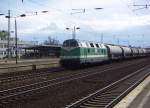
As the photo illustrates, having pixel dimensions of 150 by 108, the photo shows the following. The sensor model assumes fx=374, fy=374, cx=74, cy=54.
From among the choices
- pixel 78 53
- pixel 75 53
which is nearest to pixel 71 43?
pixel 75 53

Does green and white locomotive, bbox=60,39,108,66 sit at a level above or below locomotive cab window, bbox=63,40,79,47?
below

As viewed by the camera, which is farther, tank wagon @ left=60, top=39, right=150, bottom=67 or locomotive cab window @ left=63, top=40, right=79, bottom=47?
locomotive cab window @ left=63, top=40, right=79, bottom=47

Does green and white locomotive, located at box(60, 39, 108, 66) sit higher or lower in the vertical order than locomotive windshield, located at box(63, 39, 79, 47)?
lower

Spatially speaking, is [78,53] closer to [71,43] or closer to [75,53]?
[75,53]

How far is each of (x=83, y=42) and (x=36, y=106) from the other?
2547 centimetres

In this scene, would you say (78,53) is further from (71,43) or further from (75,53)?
(71,43)

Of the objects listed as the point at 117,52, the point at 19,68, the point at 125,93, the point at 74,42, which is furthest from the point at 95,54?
the point at 125,93

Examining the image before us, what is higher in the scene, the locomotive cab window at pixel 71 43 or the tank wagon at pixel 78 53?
the locomotive cab window at pixel 71 43

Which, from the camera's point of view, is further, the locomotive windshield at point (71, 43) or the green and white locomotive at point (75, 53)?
the locomotive windshield at point (71, 43)

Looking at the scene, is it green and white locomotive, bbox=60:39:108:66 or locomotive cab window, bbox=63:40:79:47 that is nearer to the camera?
green and white locomotive, bbox=60:39:108:66

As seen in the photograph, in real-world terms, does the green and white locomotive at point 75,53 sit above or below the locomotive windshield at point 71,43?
below

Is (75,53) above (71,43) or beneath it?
beneath

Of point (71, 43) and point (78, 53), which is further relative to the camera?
point (71, 43)

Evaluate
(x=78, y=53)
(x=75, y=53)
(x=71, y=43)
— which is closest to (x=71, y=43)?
(x=71, y=43)
